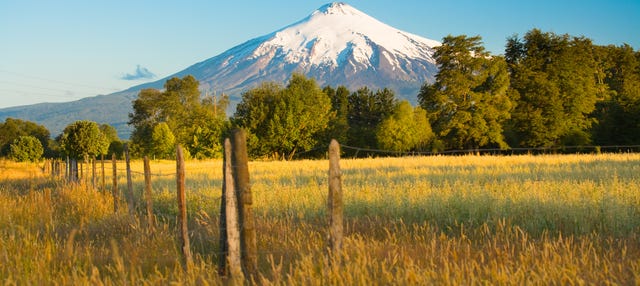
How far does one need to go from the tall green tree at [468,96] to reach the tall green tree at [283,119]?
13.4 m

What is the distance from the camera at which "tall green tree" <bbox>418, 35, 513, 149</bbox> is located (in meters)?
45.0

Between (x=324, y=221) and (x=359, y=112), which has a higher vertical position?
(x=359, y=112)

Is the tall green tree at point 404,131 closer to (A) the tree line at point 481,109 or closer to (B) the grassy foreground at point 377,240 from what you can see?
(A) the tree line at point 481,109

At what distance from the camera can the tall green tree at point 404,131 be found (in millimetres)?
50375

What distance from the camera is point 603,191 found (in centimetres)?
1129

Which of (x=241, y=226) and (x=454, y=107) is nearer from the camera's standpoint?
(x=241, y=226)

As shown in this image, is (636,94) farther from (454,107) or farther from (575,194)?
(575,194)

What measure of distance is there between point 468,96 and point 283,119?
62.1 feet

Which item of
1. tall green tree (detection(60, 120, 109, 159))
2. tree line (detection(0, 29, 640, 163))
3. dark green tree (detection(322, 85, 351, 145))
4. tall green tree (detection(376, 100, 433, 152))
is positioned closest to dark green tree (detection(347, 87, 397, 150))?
dark green tree (detection(322, 85, 351, 145))

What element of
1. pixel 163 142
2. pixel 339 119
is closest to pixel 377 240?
pixel 339 119

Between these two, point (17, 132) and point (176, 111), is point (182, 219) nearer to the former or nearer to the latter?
point (176, 111)

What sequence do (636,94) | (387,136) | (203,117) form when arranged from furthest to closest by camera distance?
(203,117), (387,136), (636,94)

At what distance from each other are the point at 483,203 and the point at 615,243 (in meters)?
3.08

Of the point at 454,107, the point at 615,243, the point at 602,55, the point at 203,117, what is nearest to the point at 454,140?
the point at 454,107
